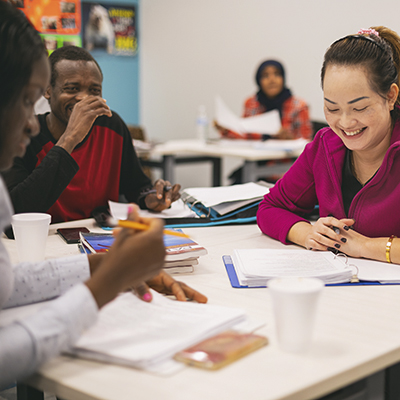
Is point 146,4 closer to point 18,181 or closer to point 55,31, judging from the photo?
point 55,31

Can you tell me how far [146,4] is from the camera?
6.43m

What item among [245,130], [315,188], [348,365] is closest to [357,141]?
[315,188]

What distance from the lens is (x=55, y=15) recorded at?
561 centimetres

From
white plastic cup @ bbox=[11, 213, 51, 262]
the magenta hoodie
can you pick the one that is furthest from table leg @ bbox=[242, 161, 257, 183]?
white plastic cup @ bbox=[11, 213, 51, 262]

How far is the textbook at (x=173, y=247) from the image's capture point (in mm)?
1223

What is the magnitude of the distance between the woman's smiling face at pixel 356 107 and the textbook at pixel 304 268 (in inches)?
13.1

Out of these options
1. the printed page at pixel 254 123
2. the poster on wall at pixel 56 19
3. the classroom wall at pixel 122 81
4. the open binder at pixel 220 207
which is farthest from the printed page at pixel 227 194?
the classroom wall at pixel 122 81

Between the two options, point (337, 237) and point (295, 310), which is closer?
point (295, 310)

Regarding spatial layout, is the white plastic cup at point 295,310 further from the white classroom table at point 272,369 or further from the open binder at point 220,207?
the open binder at point 220,207

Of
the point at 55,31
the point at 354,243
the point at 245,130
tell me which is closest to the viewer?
the point at 354,243

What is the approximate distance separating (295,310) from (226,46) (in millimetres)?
5280

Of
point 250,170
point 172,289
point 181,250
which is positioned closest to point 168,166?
point 250,170

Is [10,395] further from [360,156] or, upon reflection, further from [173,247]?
[360,156]

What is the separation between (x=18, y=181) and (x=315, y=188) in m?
0.94
